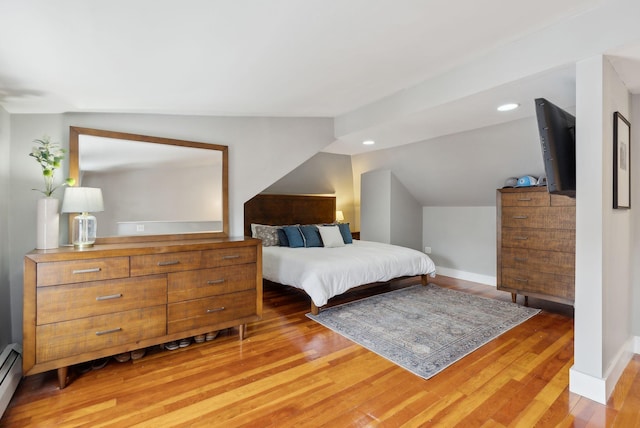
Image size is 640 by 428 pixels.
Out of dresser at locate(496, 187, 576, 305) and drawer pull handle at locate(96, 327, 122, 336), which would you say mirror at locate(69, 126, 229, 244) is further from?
dresser at locate(496, 187, 576, 305)

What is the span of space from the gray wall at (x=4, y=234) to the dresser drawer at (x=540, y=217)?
4687 mm

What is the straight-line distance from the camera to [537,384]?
2043 millimetres

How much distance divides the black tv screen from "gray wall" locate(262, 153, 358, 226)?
352 centimetres

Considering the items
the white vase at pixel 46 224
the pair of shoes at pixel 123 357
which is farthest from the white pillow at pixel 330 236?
the white vase at pixel 46 224

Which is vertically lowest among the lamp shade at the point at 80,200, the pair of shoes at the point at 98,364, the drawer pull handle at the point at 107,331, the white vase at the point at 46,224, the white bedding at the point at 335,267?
the pair of shoes at the point at 98,364

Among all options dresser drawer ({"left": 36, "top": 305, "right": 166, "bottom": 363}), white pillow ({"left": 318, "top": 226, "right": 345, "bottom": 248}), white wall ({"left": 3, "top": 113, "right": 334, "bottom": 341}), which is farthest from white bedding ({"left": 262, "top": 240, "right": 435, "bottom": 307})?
dresser drawer ({"left": 36, "top": 305, "right": 166, "bottom": 363})

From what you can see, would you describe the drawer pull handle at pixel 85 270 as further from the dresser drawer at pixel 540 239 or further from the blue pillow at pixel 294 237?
the dresser drawer at pixel 540 239

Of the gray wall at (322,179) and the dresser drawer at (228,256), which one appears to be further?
the gray wall at (322,179)

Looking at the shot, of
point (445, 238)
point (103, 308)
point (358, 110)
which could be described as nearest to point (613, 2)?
point (358, 110)

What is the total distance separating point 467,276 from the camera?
5004mm

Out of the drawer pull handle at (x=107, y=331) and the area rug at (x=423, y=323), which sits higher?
the drawer pull handle at (x=107, y=331)

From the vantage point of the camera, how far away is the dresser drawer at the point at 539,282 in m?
3.28

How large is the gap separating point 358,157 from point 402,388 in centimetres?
413

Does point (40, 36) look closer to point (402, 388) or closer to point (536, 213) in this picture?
point (402, 388)
